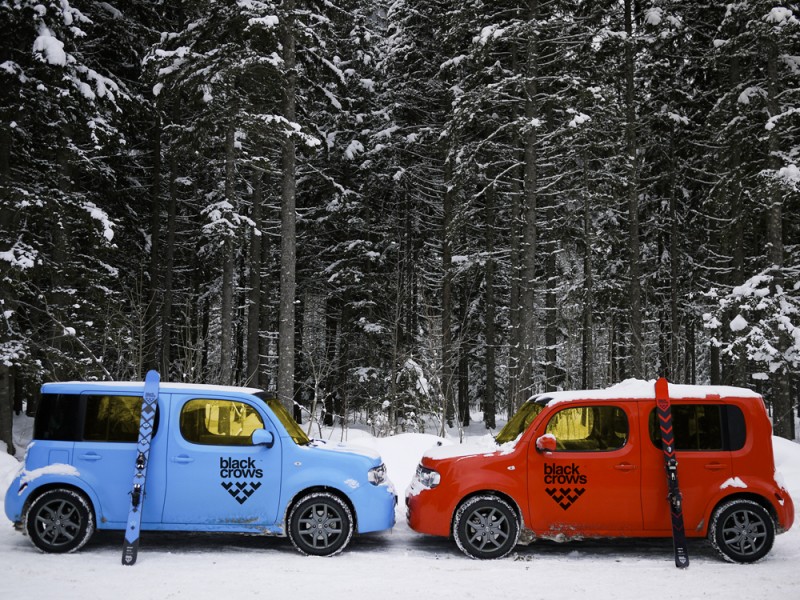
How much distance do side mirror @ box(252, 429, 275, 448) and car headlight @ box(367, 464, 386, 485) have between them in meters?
1.25

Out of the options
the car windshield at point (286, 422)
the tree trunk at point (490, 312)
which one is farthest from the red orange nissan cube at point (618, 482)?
the tree trunk at point (490, 312)

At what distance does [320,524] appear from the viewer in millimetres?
7629

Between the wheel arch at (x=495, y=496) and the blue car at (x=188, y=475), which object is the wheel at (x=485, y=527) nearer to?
the wheel arch at (x=495, y=496)

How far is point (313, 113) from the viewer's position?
26406 millimetres

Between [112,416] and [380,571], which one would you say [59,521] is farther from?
[380,571]

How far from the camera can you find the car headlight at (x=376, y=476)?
783cm

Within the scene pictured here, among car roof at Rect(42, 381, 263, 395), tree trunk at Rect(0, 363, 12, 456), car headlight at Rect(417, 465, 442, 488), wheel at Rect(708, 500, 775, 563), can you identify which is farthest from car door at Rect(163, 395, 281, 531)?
tree trunk at Rect(0, 363, 12, 456)

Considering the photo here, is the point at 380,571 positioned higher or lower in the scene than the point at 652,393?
lower

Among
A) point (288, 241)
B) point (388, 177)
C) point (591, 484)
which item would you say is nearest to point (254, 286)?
point (388, 177)

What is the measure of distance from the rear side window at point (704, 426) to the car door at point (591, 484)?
50 centimetres

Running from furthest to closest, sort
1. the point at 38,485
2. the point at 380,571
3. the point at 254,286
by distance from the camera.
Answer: the point at 254,286 < the point at 38,485 < the point at 380,571

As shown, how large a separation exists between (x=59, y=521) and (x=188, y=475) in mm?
1557

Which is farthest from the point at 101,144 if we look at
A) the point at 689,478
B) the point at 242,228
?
the point at 689,478

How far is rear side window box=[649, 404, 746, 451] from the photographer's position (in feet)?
25.7
